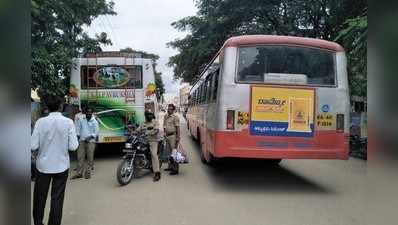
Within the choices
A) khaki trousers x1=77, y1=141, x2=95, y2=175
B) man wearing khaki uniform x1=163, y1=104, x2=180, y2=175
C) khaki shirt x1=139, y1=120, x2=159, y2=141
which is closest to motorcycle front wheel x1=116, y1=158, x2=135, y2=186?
khaki shirt x1=139, y1=120, x2=159, y2=141

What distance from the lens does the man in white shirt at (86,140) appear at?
9.70 m

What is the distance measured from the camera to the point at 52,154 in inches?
204

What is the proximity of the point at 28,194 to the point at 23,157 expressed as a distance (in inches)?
10.8

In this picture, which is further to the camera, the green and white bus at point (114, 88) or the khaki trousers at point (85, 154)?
the green and white bus at point (114, 88)

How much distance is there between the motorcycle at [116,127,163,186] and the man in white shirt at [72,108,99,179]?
0.80m

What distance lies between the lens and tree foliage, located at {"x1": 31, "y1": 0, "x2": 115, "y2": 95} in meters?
10.8

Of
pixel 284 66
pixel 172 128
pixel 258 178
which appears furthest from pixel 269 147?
pixel 172 128

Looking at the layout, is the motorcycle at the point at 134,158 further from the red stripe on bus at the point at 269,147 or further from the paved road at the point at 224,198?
the red stripe on bus at the point at 269,147

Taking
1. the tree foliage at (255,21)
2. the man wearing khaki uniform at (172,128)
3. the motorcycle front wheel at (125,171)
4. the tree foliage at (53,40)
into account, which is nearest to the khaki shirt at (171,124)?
the man wearing khaki uniform at (172,128)

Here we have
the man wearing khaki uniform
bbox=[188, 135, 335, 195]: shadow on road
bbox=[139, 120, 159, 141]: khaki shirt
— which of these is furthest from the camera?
the man wearing khaki uniform

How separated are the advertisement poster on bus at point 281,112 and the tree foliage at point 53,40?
16.4 feet

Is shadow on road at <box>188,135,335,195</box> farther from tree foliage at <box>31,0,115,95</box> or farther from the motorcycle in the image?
tree foliage at <box>31,0,115,95</box>

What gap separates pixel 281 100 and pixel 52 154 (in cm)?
437

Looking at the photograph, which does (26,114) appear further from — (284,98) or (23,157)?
(284,98)
